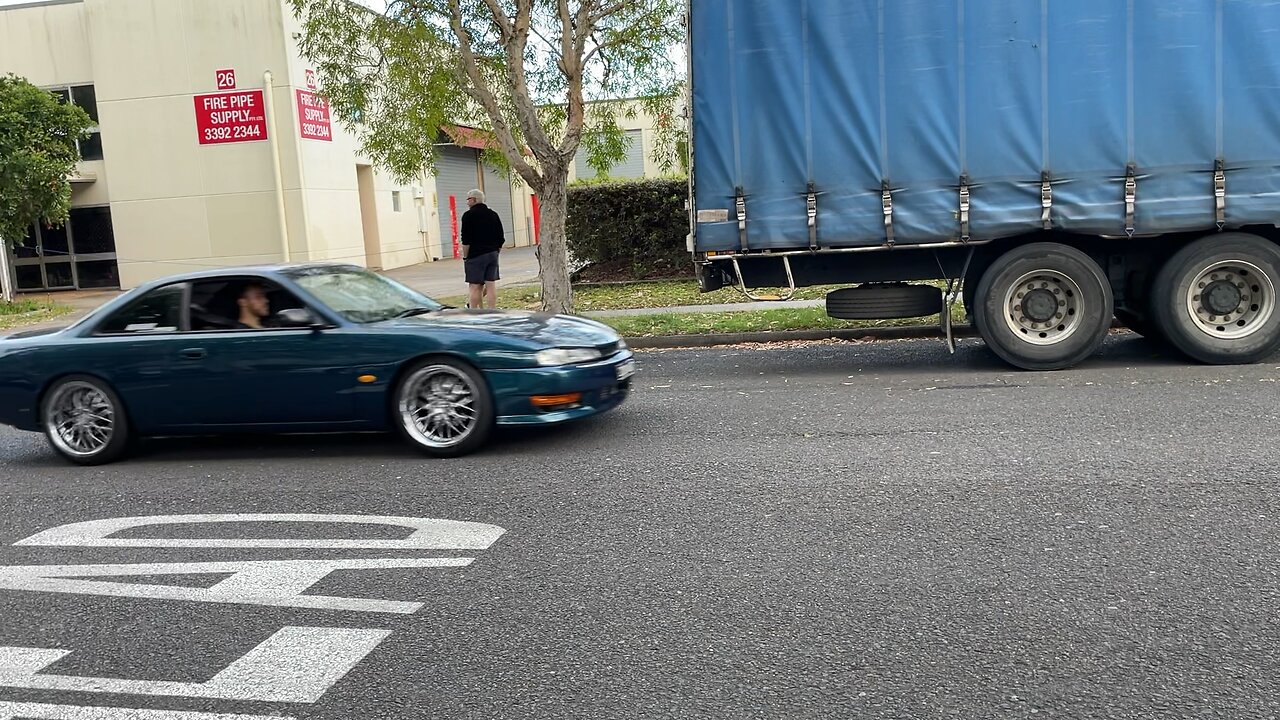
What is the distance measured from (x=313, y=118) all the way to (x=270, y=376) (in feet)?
63.9

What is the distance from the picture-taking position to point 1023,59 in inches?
356

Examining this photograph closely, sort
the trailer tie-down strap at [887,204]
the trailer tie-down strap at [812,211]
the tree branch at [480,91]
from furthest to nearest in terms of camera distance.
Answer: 1. the tree branch at [480,91]
2. the trailer tie-down strap at [812,211]
3. the trailer tie-down strap at [887,204]

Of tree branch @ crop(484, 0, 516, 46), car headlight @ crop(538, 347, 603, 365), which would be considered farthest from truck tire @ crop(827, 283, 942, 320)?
tree branch @ crop(484, 0, 516, 46)

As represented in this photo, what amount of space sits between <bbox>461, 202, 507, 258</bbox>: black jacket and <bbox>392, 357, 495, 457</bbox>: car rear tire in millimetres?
8258

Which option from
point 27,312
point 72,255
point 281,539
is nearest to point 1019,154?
point 281,539

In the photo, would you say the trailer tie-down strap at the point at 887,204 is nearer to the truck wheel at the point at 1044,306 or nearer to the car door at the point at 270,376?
the truck wheel at the point at 1044,306

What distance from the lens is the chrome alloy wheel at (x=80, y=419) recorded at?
7586 mm

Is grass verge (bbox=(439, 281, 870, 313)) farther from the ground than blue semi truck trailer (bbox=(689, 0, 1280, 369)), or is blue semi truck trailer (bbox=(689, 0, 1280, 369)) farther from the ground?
blue semi truck trailer (bbox=(689, 0, 1280, 369))

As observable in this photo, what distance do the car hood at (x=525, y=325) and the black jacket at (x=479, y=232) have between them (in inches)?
290

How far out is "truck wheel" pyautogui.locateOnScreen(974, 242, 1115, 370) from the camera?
30.1ft

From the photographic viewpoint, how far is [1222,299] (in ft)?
30.0

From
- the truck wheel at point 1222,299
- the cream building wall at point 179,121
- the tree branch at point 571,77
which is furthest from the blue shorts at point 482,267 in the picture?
the cream building wall at point 179,121

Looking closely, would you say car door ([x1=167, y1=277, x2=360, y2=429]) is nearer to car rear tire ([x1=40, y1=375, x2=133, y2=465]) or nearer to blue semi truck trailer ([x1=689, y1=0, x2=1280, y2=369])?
car rear tire ([x1=40, y1=375, x2=133, y2=465])

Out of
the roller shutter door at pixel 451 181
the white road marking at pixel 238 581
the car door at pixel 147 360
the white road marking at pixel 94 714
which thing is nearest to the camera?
the white road marking at pixel 94 714
